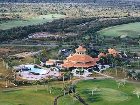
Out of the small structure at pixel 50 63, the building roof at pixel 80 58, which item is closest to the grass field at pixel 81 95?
the building roof at pixel 80 58

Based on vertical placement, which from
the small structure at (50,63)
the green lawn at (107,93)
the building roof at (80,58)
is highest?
the building roof at (80,58)

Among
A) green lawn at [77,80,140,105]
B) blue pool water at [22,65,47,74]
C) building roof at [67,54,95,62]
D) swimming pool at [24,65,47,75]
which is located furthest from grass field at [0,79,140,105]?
building roof at [67,54,95,62]

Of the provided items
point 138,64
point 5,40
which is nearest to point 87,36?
point 5,40

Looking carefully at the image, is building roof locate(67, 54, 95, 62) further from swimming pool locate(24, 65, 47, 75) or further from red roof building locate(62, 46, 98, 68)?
swimming pool locate(24, 65, 47, 75)

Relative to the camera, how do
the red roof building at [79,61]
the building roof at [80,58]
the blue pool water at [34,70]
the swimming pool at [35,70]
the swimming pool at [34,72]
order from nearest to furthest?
the swimming pool at [34,72]
the swimming pool at [35,70]
the blue pool water at [34,70]
the red roof building at [79,61]
the building roof at [80,58]

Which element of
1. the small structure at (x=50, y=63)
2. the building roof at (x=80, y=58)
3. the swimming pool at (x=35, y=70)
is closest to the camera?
the swimming pool at (x=35, y=70)

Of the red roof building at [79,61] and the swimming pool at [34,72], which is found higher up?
the red roof building at [79,61]

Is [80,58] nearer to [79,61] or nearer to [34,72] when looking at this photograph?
[79,61]

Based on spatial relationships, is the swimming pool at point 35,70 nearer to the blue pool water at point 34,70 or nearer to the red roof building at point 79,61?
the blue pool water at point 34,70
